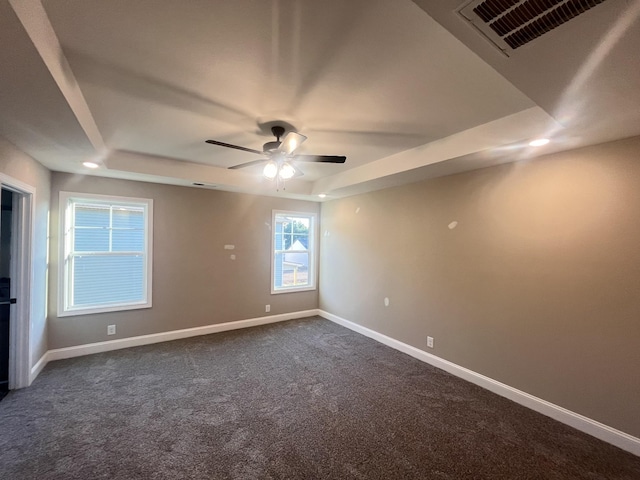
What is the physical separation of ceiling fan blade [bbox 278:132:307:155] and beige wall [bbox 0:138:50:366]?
2571 mm

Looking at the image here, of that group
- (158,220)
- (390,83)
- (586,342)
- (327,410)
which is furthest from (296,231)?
(586,342)

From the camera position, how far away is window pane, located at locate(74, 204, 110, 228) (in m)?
3.80

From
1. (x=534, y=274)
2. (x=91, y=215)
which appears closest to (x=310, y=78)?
(x=534, y=274)

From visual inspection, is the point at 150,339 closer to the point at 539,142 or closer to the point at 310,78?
the point at 310,78

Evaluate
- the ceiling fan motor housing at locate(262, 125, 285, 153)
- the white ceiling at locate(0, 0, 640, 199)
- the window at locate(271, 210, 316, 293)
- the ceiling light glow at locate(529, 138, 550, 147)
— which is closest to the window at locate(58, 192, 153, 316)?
the white ceiling at locate(0, 0, 640, 199)

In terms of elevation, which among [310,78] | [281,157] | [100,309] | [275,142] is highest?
[310,78]

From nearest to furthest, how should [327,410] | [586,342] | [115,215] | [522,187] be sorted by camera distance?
[586,342]
[327,410]
[522,187]
[115,215]

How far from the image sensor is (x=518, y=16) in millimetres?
1101

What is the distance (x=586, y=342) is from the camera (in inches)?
94.6

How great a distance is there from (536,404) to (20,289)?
17.4ft

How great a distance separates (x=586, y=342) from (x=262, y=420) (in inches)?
114

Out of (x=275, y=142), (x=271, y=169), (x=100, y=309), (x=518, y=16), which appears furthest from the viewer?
(x=100, y=309)

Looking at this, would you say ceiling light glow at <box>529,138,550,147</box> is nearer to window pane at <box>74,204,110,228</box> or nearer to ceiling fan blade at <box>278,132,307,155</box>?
ceiling fan blade at <box>278,132,307,155</box>

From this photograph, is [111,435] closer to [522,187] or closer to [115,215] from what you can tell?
[115,215]
